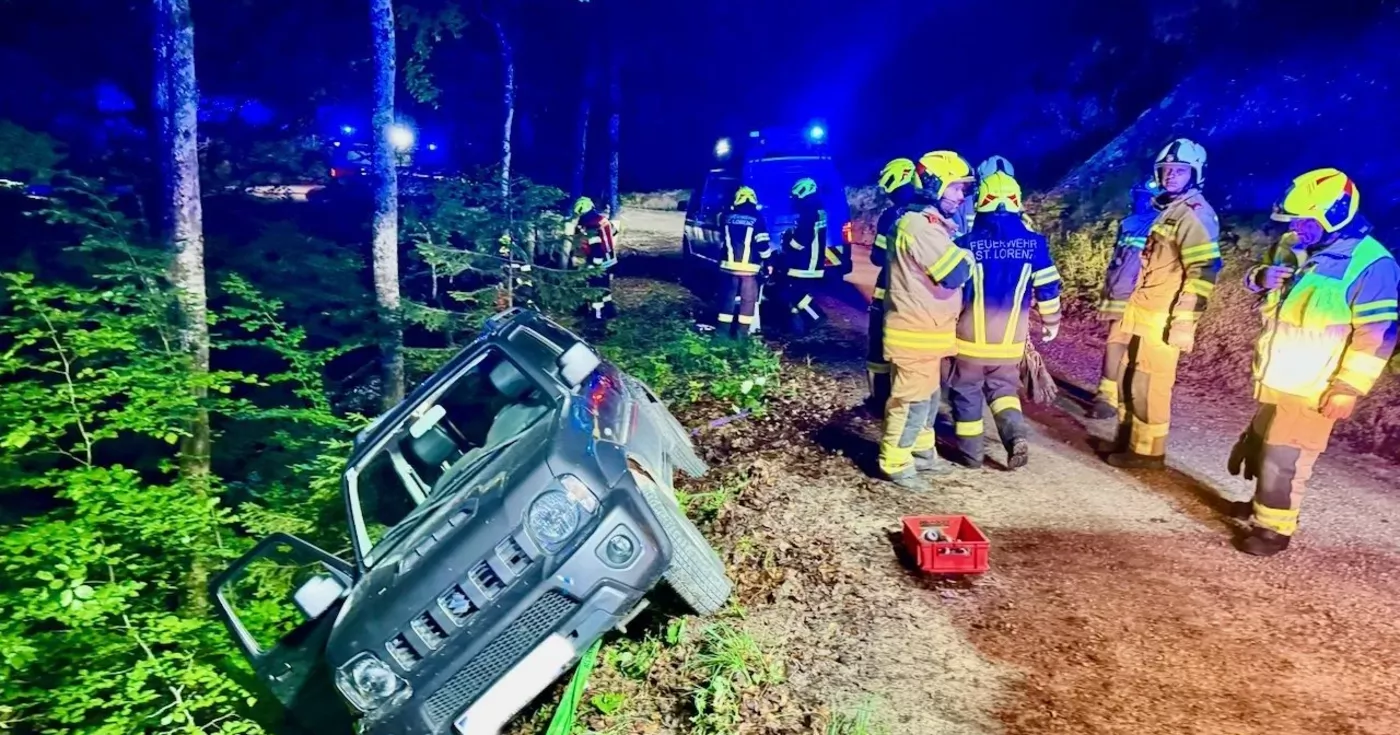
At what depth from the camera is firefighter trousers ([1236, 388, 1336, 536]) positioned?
13.1ft

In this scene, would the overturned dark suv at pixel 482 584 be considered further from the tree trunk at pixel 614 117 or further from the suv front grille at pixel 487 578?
the tree trunk at pixel 614 117

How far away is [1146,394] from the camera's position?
520 centimetres

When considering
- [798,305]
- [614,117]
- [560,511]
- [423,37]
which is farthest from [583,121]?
[560,511]

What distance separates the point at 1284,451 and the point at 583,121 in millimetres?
9088

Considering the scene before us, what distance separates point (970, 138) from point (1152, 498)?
41.5 ft

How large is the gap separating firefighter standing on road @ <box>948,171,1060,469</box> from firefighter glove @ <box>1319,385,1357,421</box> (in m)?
1.60

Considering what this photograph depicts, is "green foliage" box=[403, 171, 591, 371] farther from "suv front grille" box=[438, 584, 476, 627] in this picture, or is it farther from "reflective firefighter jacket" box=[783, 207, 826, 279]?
"suv front grille" box=[438, 584, 476, 627]

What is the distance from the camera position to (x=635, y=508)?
2.92m

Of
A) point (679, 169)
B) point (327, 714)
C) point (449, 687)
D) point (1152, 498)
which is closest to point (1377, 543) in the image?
point (1152, 498)

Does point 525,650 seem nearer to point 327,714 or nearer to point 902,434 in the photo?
point 327,714

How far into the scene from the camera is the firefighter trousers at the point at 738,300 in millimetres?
8656

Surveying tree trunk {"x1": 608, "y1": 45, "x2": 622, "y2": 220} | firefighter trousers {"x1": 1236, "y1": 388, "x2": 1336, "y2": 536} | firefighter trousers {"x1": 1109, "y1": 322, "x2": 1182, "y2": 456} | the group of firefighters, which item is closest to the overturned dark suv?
the group of firefighters

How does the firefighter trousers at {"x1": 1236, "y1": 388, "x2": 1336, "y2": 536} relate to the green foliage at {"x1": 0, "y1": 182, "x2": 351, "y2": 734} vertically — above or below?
above

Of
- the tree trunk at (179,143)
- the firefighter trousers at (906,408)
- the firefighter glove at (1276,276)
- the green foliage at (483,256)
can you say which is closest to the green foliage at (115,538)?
the tree trunk at (179,143)
